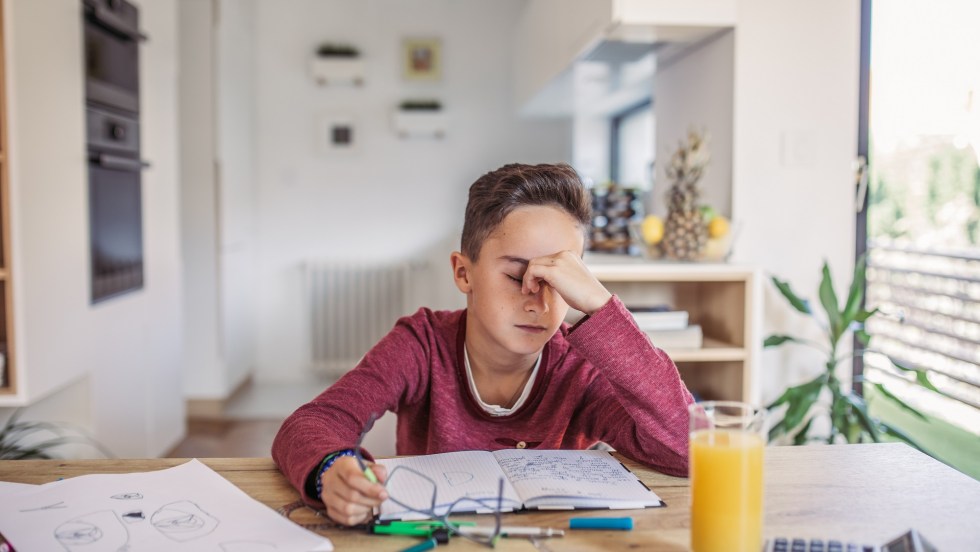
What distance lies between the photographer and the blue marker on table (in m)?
0.85

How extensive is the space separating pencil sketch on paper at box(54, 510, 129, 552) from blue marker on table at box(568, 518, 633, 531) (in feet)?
1.40

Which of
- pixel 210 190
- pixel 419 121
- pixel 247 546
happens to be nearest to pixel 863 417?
pixel 247 546

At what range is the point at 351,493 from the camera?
0.85 metres

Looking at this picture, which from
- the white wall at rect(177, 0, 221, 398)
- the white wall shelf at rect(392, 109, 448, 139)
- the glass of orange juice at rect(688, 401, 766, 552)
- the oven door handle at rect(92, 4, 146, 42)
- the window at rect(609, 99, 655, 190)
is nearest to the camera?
the glass of orange juice at rect(688, 401, 766, 552)

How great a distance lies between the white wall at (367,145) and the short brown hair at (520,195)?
154 inches

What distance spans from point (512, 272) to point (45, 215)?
1669mm

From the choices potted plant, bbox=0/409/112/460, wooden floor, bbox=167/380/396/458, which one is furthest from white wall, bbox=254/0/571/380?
potted plant, bbox=0/409/112/460

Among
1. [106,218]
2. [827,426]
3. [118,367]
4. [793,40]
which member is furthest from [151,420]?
[793,40]

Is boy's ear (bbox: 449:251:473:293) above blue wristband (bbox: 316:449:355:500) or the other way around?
above

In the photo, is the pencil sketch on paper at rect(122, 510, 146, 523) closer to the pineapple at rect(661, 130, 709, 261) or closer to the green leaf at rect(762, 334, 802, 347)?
the pineapple at rect(661, 130, 709, 261)

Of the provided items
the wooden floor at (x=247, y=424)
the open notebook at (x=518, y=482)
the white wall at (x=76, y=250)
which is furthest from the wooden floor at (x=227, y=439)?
the open notebook at (x=518, y=482)

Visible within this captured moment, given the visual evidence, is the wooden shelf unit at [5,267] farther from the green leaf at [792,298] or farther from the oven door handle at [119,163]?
the green leaf at [792,298]

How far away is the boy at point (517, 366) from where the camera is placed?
1.10 metres

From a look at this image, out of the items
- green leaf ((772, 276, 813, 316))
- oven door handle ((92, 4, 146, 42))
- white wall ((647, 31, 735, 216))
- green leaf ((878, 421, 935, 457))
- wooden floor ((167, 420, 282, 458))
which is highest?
oven door handle ((92, 4, 146, 42))
